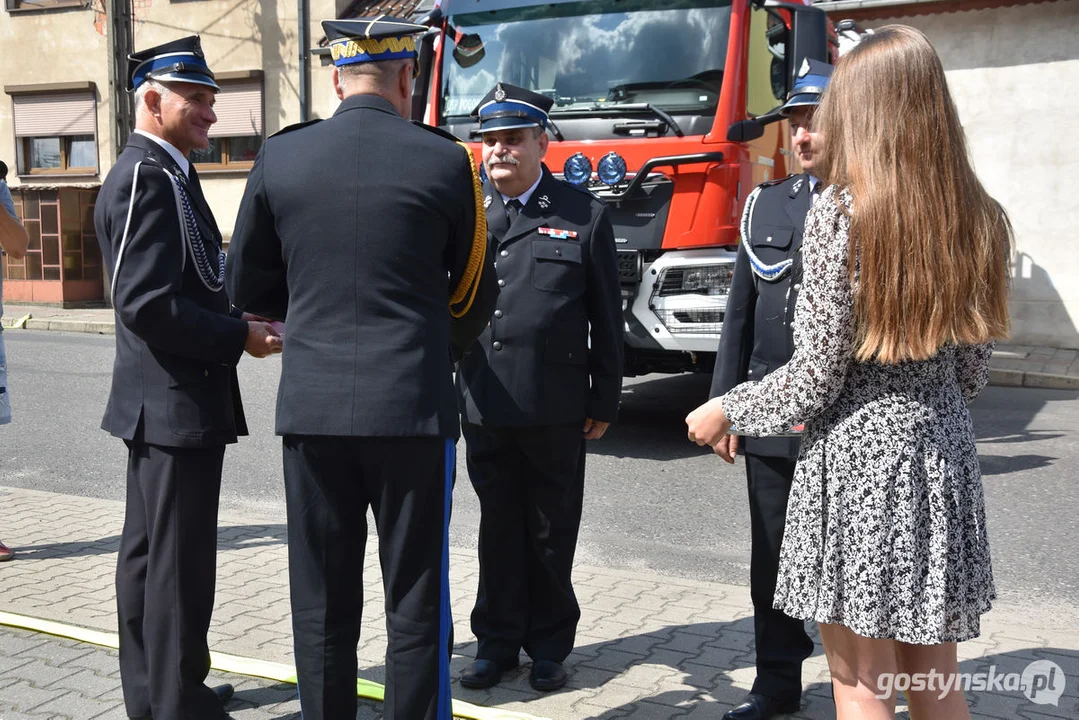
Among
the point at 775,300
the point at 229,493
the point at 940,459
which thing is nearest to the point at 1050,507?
the point at 775,300

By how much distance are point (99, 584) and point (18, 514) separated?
151cm

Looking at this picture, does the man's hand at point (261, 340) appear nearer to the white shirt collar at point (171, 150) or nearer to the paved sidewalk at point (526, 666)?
the white shirt collar at point (171, 150)

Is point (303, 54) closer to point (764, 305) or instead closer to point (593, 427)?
point (593, 427)

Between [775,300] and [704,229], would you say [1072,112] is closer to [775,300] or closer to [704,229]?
[704,229]

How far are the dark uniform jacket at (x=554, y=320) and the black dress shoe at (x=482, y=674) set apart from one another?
841mm

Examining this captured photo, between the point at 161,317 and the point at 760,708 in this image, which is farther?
the point at 760,708

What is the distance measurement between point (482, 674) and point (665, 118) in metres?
4.43

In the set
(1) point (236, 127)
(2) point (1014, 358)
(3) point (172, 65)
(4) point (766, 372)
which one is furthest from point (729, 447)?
(1) point (236, 127)

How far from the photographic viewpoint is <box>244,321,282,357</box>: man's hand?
3189 millimetres

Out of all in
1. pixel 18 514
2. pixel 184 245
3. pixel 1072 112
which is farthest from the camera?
pixel 1072 112

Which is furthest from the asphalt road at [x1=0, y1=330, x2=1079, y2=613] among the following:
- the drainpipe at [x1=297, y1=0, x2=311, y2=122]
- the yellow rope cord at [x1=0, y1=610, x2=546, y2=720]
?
the drainpipe at [x1=297, y1=0, x2=311, y2=122]

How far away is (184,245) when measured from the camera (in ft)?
10.3

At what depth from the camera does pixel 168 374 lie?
125 inches

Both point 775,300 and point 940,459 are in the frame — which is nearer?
point 940,459
